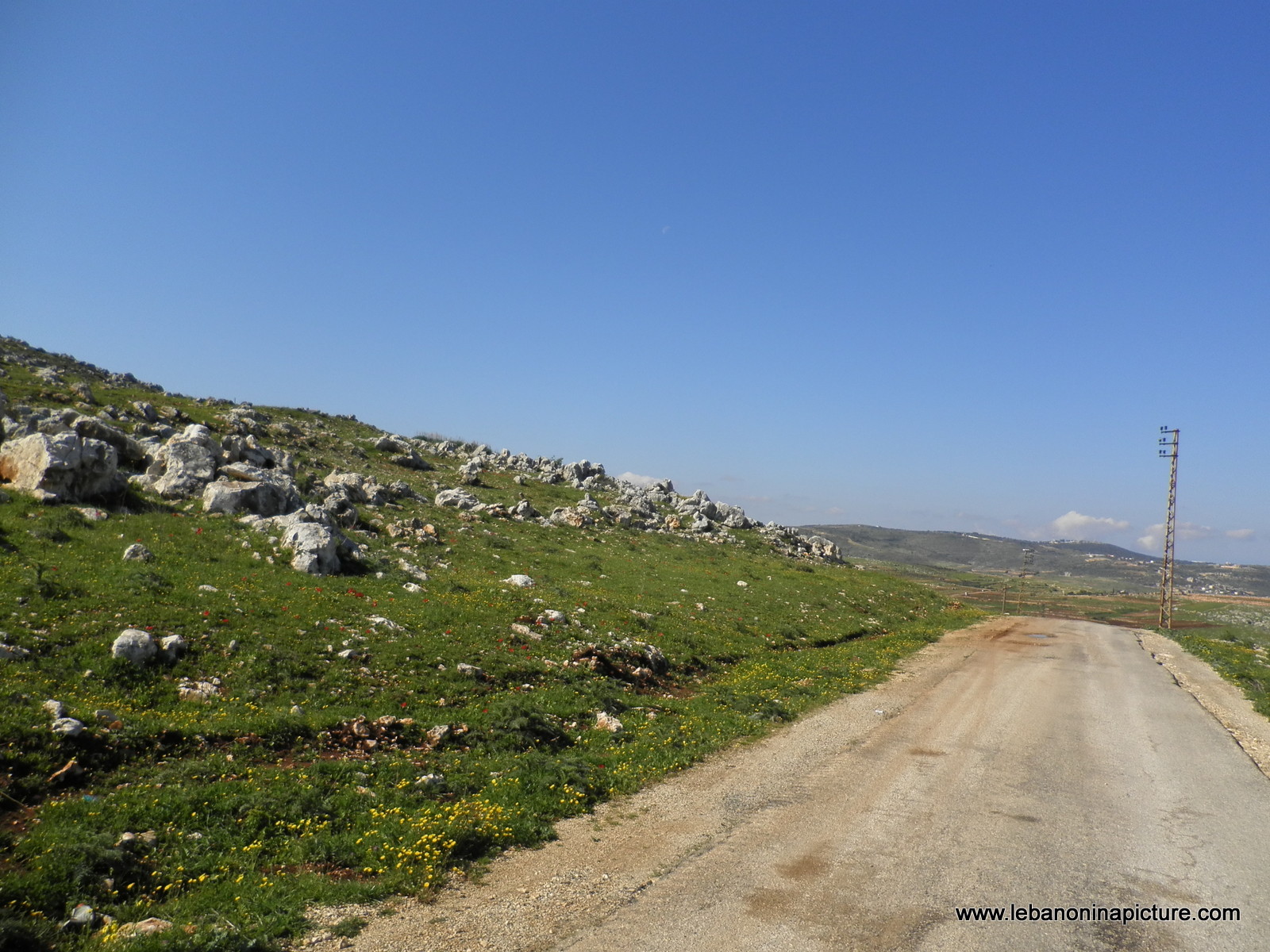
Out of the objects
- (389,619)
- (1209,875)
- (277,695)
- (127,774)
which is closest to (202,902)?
(127,774)

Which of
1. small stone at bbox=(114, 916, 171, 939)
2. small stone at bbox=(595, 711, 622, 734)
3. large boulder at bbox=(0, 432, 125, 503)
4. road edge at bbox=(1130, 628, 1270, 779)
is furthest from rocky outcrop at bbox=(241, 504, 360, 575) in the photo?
road edge at bbox=(1130, 628, 1270, 779)

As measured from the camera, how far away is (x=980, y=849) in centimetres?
1190

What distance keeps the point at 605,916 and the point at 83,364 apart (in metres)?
103

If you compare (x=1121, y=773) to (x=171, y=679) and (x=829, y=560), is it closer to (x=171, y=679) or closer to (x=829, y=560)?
(x=171, y=679)

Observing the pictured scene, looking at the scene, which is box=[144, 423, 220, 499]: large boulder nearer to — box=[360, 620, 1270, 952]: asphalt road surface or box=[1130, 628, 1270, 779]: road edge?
box=[360, 620, 1270, 952]: asphalt road surface

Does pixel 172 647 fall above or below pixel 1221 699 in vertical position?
above

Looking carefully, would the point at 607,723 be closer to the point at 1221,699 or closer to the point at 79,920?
the point at 79,920

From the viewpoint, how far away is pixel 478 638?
2198 centimetres

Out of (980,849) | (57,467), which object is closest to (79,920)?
(980,849)

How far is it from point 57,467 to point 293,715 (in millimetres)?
18915

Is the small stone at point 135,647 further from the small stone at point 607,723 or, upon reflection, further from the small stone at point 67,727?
the small stone at point 607,723

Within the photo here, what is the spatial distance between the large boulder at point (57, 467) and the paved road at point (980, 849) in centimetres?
2791

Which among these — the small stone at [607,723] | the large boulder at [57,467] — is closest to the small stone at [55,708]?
the small stone at [607,723]

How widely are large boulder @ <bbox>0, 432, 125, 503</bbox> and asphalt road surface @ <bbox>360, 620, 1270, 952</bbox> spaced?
84.4ft
